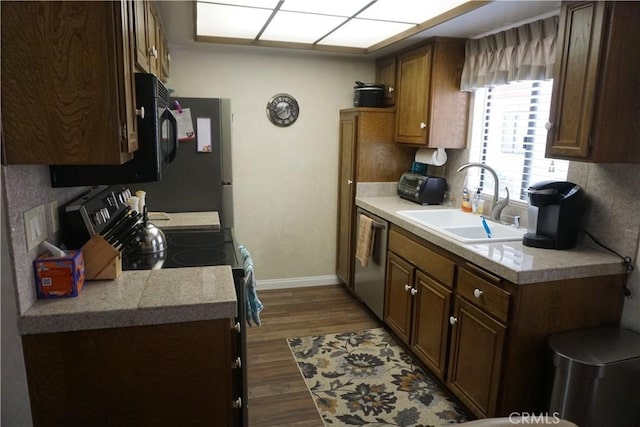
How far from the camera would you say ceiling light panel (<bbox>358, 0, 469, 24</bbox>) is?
2.32 meters

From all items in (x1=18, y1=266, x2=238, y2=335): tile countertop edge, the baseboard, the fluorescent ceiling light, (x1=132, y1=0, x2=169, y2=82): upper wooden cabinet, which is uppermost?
the fluorescent ceiling light

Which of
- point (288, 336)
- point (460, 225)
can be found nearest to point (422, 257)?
point (460, 225)

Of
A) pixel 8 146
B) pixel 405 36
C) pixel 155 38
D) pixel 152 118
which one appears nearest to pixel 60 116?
pixel 8 146

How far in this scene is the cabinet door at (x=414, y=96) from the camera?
3.15 metres

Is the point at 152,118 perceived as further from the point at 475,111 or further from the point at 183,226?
the point at 475,111

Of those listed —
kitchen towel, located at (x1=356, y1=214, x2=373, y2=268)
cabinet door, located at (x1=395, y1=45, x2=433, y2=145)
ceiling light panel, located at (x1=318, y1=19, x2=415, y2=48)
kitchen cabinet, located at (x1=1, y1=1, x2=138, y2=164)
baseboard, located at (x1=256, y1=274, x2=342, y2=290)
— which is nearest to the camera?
kitchen cabinet, located at (x1=1, y1=1, x2=138, y2=164)

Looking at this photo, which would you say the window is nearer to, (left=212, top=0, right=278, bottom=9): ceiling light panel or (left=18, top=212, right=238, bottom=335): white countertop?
(left=212, top=0, right=278, bottom=9): ceiling light panel

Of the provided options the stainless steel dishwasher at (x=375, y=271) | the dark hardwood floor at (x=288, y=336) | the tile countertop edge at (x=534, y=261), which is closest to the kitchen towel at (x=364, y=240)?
the stainless steel dishwasher at (x=375, y=271)

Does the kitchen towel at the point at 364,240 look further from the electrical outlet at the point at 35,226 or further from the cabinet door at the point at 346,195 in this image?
the electrical outlet at the point at 35,226

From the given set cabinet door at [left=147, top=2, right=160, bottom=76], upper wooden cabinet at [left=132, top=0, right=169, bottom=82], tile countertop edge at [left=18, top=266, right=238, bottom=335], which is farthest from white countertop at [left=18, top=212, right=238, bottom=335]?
cabinet door at [left=147, top=2, right=160, bottom=76]

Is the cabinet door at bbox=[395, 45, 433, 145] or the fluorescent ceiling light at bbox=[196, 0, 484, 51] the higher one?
the fluorescent ceiling light at bbox=[196, 0, 484, 51]

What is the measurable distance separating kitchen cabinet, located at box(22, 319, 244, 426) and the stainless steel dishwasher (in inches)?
75.1

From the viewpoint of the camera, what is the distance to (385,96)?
12.2 feet

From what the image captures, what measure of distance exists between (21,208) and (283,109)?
108 inches
